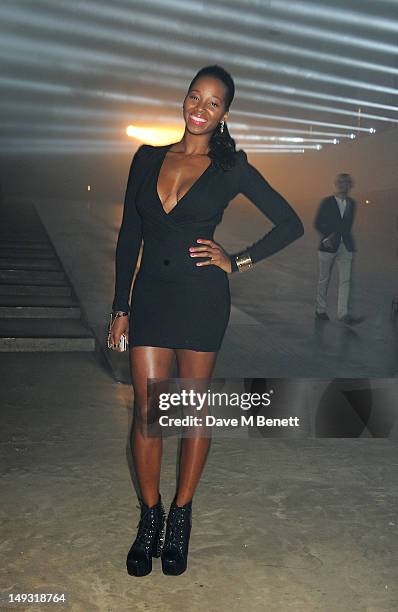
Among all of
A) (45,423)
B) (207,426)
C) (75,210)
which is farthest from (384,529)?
(75,210)

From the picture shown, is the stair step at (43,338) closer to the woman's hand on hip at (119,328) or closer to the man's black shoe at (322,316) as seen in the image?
the man's black shoe at (322,316)

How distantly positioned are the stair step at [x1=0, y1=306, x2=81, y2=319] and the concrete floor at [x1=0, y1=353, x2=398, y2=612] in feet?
9.19

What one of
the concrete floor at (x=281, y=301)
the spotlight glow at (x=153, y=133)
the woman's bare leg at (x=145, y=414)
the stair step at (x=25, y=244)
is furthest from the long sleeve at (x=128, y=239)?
the spotlight glow at (x=153, y=133)

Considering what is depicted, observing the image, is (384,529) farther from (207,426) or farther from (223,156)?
(223,156)

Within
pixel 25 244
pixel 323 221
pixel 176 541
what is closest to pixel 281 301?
pixel 323 221

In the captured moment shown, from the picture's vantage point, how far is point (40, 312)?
741 cm

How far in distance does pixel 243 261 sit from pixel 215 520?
3.55 feet

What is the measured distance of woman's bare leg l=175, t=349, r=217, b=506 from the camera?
241 centimetres

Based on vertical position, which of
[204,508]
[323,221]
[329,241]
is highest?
[323,221]

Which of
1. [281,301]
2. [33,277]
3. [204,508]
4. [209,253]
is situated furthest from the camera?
Result: [281,301]

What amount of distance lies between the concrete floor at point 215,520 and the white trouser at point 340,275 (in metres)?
4.22

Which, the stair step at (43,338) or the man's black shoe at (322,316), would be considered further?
the man's black shoe at (322,316)

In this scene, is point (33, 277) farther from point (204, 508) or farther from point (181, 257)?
point (181, 257)

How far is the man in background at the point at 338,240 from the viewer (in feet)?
26.5
